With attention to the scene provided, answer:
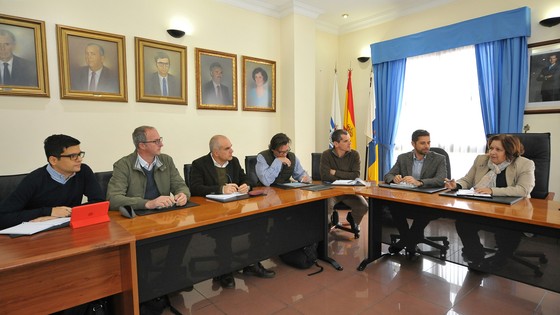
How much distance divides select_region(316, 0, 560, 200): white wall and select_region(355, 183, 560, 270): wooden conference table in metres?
1.63

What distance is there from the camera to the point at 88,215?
1.60 m

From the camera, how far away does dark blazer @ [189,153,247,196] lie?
7.93 ft

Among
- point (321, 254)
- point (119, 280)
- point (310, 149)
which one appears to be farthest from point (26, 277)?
point (310, 149)

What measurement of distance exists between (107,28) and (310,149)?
2.90 metres

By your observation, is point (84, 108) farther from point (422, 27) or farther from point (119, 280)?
point (422, 27)

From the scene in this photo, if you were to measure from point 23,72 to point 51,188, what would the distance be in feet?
5.07

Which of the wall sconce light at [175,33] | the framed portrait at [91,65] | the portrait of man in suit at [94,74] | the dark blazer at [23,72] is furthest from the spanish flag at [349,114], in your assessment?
the dark blazer at [23,72]

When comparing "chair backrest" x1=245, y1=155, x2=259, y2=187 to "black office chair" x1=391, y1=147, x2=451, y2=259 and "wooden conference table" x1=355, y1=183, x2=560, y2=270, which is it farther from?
"black office chair" x1=391, y1=147, x2=451, y2=259

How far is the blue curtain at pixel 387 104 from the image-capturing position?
4418 mm

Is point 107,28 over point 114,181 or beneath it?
over

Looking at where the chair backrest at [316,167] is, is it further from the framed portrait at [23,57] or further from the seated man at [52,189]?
the framed portrait at [23,57]

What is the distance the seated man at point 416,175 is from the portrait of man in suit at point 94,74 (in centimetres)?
287

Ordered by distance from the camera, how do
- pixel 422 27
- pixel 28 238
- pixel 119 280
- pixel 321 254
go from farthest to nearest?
1. pixel 422 27
2. pixel 321 254
3. pixel 119 280
4. pixel 28 238

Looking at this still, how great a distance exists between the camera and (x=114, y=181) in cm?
207
